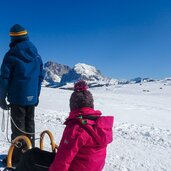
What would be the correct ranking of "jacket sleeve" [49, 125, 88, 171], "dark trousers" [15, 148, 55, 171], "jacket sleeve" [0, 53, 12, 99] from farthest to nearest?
1. "jacket sleeve" [0, 53, 12, 99]
2. "dark trousers" [15, 148, 55, 171]
3. "jacket sleeve" [49, 125, 88, 171]

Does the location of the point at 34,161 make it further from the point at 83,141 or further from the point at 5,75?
the point at 5,75

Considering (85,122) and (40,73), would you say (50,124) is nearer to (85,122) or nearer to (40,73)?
(40,73)

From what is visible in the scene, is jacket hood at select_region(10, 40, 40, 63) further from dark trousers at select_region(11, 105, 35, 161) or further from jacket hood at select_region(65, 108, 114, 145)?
jacket hood at select_region(65, 108, 114, 145)

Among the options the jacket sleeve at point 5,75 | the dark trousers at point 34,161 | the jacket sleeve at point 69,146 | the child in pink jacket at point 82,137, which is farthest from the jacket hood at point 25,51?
the jacket sleeve at point 69,146

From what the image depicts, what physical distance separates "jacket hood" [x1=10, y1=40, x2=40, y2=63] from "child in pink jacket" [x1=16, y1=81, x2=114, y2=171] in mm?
1902

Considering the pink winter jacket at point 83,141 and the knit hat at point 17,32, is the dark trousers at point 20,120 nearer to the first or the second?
the knit hat at point 17,32

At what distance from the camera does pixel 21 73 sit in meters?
5.02

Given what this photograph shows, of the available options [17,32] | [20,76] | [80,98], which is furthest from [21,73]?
[80,98]

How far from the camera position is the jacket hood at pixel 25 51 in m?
5.00

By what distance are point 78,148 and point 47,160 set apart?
91 cm

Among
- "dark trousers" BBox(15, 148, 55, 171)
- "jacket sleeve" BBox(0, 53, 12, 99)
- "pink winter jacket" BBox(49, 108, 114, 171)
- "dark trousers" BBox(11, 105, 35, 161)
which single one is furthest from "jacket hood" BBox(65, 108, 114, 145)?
"dark trousers" BBox(11, 105, 35, 161)

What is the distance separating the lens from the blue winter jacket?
16.3 ft

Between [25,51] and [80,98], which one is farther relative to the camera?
[25,51]

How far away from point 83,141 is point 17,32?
2.47m
